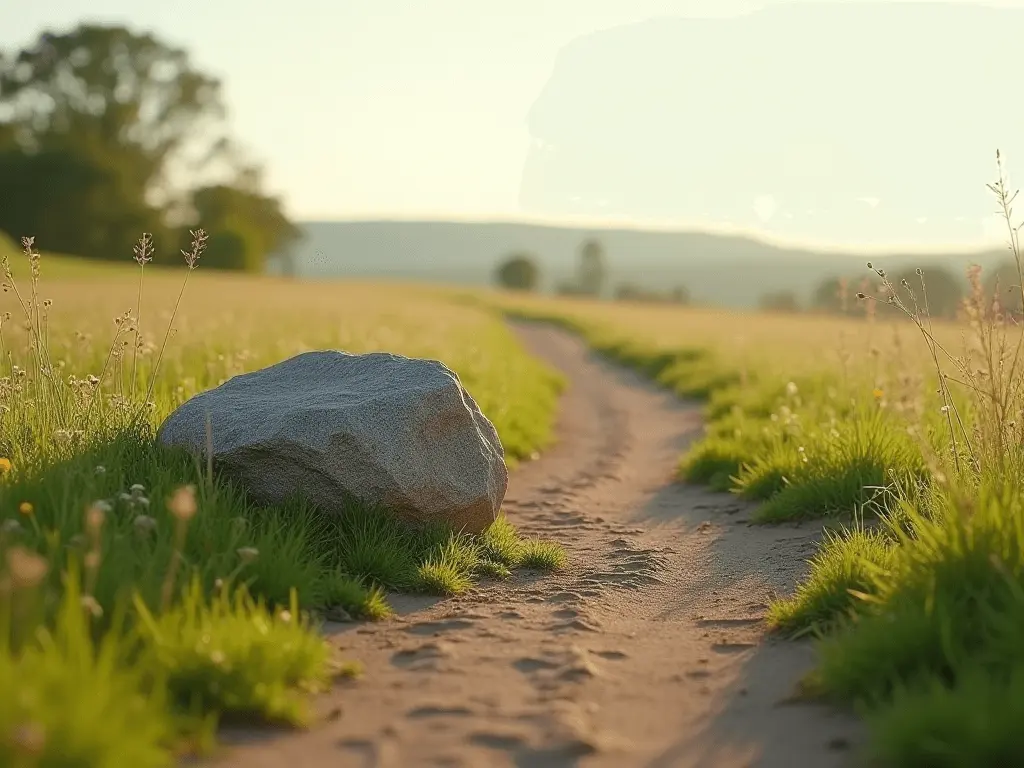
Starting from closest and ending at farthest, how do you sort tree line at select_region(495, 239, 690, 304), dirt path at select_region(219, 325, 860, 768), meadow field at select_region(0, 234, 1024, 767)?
meadow field at select_region(0, 234, 1024, 767), dirt path at select_region(219, 325, 860, 768), tree line at select_region(495, 239, 690, 304)

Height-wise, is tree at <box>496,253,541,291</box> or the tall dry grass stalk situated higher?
tree at <box>496,253,541,291</box>

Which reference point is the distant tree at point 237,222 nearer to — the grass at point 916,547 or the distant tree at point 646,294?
the distant tree at point 646,294

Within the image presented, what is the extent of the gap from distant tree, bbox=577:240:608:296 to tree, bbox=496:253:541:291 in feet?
58.7

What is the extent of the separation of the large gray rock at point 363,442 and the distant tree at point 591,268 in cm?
13173

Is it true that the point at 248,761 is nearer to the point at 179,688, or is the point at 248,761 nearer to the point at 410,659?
the point at 179,688

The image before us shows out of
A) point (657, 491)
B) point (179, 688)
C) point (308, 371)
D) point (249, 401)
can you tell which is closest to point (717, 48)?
point (657, 491)

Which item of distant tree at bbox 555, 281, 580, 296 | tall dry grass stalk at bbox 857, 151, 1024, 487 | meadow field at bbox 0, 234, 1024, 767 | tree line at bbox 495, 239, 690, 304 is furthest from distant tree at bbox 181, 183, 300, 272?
distant tree at bbox 555, 281, 580, 296

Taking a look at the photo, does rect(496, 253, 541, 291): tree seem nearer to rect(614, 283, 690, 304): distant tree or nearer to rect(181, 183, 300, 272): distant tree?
rect(614, 283, 690, 304): distant tree

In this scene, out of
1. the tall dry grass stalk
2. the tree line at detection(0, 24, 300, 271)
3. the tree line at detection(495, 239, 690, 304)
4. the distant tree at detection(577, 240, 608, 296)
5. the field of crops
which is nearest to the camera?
the field of crops

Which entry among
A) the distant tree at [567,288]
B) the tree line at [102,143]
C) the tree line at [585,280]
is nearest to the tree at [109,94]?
the tree line at [102,143]

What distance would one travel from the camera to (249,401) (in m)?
6.82

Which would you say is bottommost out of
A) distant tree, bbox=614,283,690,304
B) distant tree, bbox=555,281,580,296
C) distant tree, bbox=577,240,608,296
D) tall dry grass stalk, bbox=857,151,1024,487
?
tall dry grass stalk, bbox=857,151,1024,487

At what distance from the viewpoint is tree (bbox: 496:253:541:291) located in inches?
4724

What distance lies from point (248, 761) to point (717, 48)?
32.6 ft
